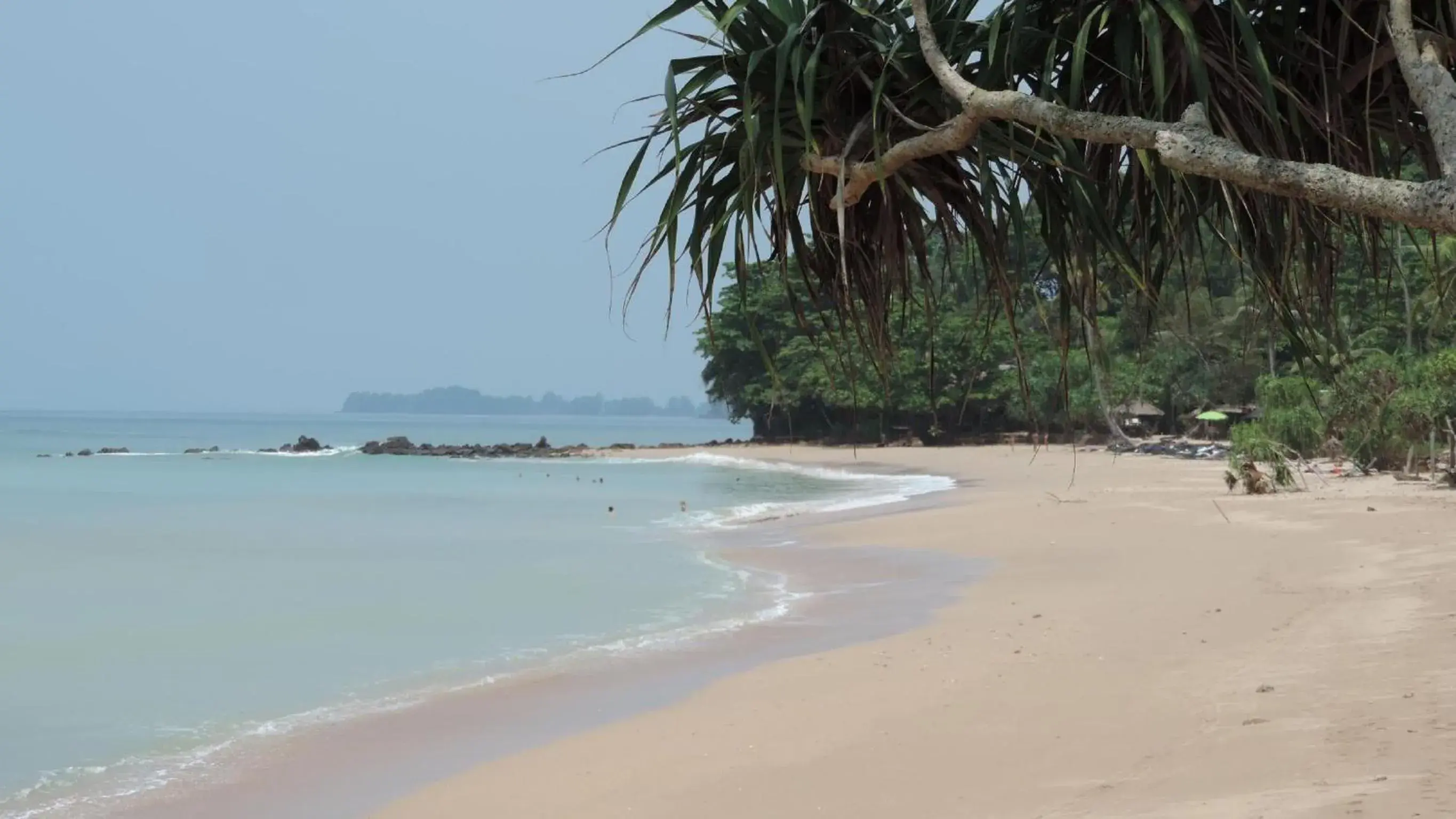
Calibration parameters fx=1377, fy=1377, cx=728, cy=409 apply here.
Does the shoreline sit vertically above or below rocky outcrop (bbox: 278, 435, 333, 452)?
below

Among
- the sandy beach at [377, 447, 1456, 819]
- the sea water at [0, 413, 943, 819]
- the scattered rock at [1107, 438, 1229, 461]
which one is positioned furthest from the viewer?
the scattered rock at [1107, 438, 1229, 461]

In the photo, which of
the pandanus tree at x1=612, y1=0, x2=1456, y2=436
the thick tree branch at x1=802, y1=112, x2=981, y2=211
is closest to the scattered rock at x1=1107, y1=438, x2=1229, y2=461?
the pandanus tree at x1=612, y1=0, x2=1456, y2=436

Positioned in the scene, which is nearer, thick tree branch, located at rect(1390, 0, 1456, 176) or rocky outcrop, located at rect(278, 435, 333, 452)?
thick tree branch, located at rect(1390, 0, 1456, 176)

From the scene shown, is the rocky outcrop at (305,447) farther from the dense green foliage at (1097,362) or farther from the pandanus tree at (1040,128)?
the pandanus tree at (1040,128)

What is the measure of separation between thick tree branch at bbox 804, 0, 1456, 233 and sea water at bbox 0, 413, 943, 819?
549cm

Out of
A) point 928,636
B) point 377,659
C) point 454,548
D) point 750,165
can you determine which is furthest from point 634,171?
point 454,548

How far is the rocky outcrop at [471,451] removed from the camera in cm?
5247

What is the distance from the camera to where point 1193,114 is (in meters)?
1.98

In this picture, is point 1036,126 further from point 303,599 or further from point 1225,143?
point 303,599

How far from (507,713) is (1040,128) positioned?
619 centimetres

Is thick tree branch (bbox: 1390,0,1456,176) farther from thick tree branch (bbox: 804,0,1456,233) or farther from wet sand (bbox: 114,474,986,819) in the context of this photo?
wet sand (bbox: 114,474,986,819)

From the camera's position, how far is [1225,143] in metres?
1.91

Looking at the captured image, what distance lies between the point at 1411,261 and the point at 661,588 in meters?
25.5

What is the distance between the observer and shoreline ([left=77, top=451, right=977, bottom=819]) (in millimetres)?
6180
